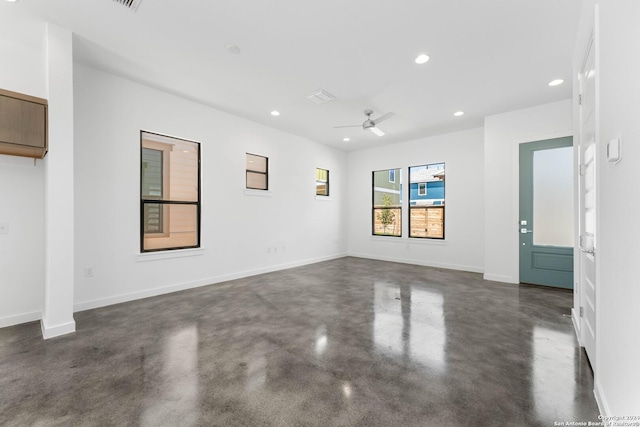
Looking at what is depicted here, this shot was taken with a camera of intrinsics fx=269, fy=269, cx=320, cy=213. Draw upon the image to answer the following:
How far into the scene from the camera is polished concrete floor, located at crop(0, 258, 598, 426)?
1701 millimetres

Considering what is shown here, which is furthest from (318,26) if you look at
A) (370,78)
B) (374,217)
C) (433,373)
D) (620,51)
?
(374,217)

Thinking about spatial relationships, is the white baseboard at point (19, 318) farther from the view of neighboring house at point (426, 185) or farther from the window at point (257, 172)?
the view of neighboring house at point (426, 185)

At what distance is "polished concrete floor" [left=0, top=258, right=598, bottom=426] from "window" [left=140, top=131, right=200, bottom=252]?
1.04 meters

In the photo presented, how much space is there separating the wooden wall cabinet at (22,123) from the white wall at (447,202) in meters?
A: 6.59

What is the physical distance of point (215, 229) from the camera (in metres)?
4.96

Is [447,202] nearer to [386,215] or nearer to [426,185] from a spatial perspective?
[426,185]

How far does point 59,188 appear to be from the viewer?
282 centimetres

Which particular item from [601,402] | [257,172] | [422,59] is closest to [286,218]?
[257,172]

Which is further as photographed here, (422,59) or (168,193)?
(168,193)

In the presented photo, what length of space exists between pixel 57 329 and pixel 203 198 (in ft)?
8.39

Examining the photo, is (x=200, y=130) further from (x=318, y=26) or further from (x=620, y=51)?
(x=620, y=51)

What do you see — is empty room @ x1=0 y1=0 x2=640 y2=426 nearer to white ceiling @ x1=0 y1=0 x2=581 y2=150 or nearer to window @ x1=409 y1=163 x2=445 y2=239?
white ceiling @ x1=0 y1=0 x2=581 y2=150

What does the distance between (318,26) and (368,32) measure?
0.53 meters

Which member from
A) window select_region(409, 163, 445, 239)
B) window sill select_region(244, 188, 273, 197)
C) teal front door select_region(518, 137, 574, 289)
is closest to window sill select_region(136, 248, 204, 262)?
window sill select_region(244, 188, 273, 197)
